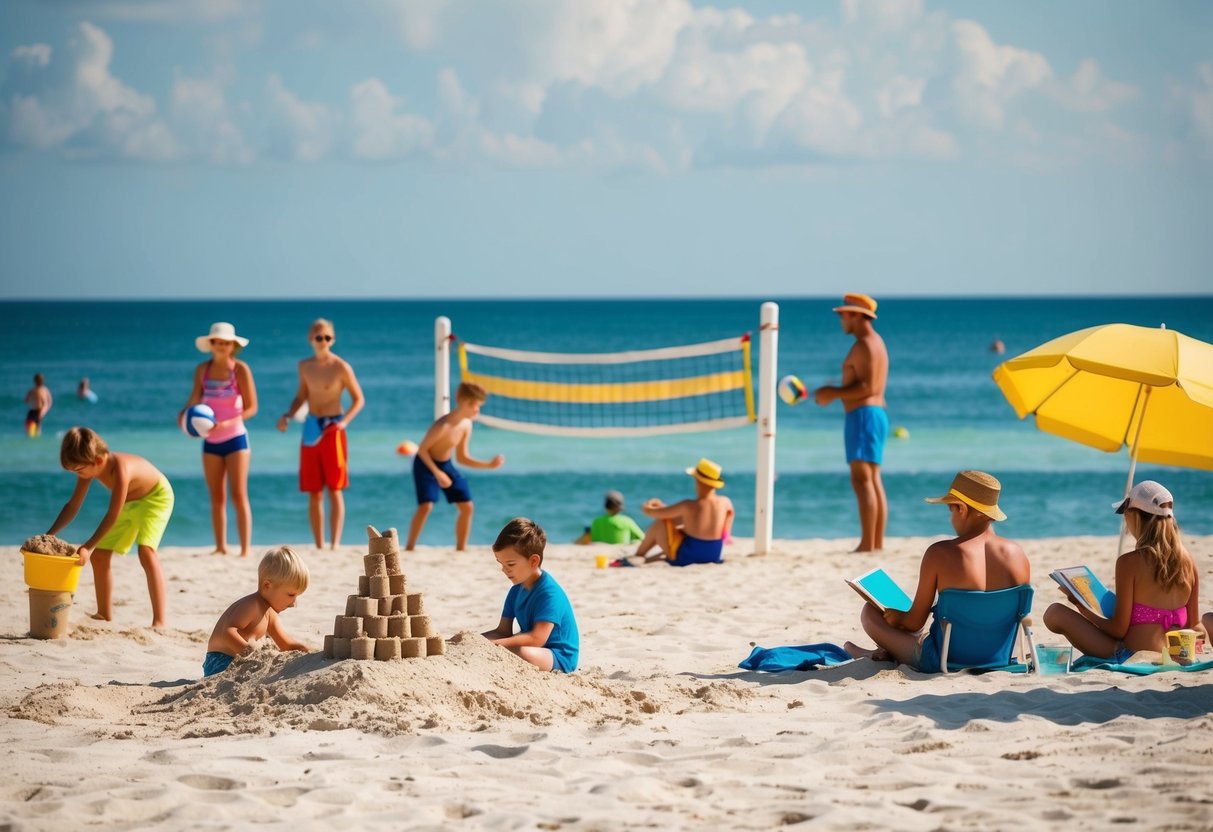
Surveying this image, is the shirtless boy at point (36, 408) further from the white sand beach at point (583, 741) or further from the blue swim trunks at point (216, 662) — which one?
the blue swim trunks at point (216, 662)

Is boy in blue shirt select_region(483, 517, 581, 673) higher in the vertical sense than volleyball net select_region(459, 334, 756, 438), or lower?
lower

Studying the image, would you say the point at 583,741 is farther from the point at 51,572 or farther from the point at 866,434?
the point at 866,434

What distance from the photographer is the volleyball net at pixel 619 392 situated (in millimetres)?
9969

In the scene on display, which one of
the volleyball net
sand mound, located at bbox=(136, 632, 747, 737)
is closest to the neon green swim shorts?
sand mound, located at bbox=(136, 632, 747, 737)

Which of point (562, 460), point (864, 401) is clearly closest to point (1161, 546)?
point (864, 401)

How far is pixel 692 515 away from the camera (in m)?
Answer: 8.77

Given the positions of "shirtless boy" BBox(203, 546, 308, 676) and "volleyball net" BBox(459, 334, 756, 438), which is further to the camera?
"volleyball net" BBox(459, 334, 756, 438)

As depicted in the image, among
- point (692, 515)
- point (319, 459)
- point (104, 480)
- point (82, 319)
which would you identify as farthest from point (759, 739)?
point (82, 319)

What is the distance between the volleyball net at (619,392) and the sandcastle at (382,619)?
4456mm

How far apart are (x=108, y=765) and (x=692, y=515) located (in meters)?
5.24

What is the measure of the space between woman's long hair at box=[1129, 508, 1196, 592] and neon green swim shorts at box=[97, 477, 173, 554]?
14.3 feet

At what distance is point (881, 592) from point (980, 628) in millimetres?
484

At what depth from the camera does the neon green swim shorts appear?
6293 mm

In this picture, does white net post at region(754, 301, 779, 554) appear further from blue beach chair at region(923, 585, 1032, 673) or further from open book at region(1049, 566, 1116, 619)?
blue beach chair at region(923, 585, 1032, 673)
